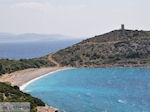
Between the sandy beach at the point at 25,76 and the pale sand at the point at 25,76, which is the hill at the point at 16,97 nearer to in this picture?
the sandy beach at the point at 25,76

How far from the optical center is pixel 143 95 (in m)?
74.5

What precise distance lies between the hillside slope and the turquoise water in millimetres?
12786

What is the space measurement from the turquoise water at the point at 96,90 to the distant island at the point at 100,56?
38.2ft

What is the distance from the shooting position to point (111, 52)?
143m

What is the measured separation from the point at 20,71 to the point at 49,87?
27254 millimetres

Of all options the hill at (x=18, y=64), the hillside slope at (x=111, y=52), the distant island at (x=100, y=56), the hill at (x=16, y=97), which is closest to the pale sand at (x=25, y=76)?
the distant island at (x=100, y=56)

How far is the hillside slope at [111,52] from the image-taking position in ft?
435

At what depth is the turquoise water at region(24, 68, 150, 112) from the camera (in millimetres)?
66312

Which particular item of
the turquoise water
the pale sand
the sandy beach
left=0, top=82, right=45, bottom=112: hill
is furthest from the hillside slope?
left=0, top=82, right=45, bottom=112: hill

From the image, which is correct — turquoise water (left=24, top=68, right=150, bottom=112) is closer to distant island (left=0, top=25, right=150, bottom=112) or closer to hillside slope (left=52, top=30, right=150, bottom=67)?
distant island (left=0, top=25, right=150, bottom=112)

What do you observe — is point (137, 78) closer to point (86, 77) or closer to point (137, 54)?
point (86, 77)

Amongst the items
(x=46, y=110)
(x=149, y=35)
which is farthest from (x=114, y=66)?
(x=46, y=110)

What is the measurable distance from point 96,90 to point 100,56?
5841 centimetres

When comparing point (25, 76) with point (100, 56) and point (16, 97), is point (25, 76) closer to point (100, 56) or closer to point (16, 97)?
point (16, 97)
